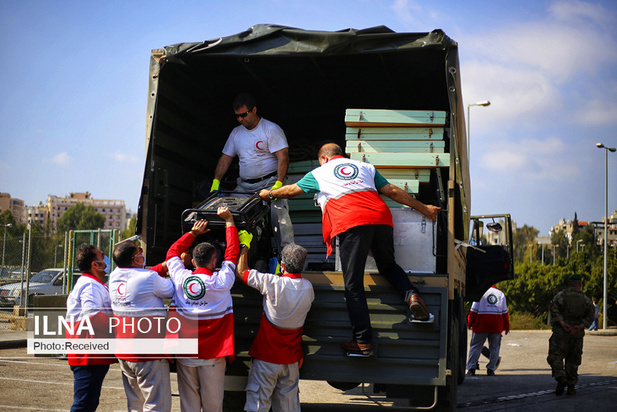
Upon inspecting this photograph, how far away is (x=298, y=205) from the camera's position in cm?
822

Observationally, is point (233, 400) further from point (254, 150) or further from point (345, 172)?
point (254, 150)

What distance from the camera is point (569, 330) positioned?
9.16 meters

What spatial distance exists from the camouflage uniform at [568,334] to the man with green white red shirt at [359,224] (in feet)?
15.5

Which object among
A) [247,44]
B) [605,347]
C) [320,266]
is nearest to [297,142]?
[320,266]

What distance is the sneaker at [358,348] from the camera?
5.05m

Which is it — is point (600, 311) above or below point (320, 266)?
below

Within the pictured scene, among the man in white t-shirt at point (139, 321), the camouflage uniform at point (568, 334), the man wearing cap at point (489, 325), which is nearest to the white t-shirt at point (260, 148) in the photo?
the man in white t-shirt at point (139, 321)

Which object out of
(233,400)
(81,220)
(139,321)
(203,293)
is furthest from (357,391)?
(81,220)

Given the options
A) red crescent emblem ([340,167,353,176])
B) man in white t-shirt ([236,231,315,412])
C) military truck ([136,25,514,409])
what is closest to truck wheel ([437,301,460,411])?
military truck ([136,25,514,409])

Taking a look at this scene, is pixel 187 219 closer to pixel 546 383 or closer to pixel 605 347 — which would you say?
pixel 546 383

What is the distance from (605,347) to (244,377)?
1463cm

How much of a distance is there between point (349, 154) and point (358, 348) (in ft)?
6.28

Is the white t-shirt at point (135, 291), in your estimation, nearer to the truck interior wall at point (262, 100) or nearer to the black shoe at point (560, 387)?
the truck interior wall at point (262, 100)

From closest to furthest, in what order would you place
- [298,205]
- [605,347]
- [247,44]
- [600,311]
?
[247,44]
[298,205]
[605,347]
[600,311]
